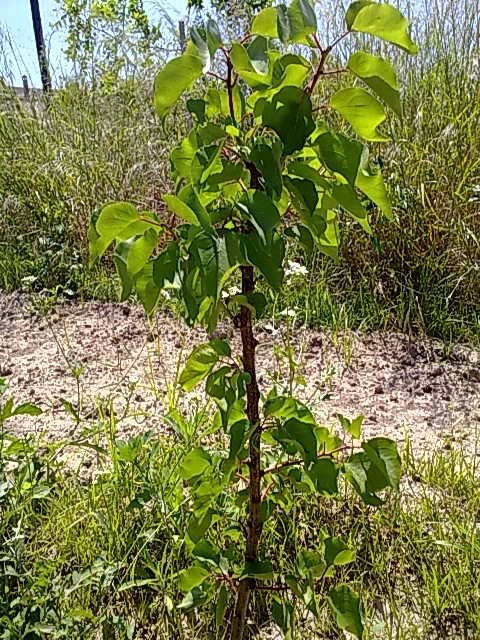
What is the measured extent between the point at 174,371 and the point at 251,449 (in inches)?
53.4

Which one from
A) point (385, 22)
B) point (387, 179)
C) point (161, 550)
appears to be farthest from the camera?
point (387, 179)

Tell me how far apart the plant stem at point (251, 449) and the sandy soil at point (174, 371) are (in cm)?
72

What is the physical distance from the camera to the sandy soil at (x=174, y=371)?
188cm

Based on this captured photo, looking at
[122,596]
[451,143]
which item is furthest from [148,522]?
[451,143]

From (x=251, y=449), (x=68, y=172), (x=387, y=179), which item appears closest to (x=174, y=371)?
(x=387, y=179)

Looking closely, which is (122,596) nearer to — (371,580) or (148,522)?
(148,522)

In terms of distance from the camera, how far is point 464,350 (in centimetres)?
235

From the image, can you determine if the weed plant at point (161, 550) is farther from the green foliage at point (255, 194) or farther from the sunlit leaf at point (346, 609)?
the green foliage at point (255, 194)

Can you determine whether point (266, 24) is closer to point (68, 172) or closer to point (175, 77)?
point (175, 77)

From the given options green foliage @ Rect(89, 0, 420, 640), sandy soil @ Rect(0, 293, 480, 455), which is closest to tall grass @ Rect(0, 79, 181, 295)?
sandy soil @ Rect(0, 293, 480, 455)

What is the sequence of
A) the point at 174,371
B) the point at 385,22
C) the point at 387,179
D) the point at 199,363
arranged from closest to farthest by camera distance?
the point at 385,22
the point at 199,363
the point at 174,371
the point at 387,179

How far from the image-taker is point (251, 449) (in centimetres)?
91

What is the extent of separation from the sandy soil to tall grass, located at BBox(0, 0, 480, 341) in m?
0.20

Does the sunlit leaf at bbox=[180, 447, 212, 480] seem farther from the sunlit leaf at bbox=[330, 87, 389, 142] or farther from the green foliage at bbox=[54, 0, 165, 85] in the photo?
the green foliage at bbox=[54, 0, 165, 85]
